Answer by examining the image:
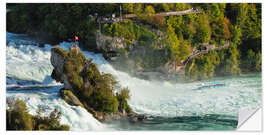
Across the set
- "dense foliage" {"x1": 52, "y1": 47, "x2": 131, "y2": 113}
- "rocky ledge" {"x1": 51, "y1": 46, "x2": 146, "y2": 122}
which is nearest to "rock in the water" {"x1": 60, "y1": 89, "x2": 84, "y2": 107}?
"rocky ledge" {"x1": 51, "y1": 46, "x2": 146, "y2": 122}

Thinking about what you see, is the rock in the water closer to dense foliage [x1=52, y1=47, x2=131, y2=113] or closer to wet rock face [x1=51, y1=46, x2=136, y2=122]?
wet rock face [x1=51, y1=46, x2=136, y2=122]

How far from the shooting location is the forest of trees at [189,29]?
7879 mm

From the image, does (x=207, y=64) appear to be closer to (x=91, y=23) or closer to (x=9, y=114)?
(x=91, y=23)

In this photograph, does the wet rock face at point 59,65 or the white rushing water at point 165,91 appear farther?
the white rushing water at point 165,91

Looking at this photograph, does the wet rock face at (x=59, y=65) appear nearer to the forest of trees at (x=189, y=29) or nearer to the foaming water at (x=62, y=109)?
the foaming water at (x=62, y=109)

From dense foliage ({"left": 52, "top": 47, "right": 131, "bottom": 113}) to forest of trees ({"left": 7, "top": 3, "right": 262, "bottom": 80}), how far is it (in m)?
1.00

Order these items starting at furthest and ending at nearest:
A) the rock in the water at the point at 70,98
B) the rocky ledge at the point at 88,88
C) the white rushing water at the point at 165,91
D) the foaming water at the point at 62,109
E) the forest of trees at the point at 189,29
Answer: the forest of trees at the point at 189,29 < the white rushing water at the point at 165,91 < the rocky ledge at the point at 88,88 < the rock in the water at the point at 70,98 < the foaming water at the point at 62,109

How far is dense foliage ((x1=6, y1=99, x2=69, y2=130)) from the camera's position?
6.15m

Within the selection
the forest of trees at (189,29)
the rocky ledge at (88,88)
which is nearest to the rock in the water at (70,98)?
the rocky ledge at (88,88)

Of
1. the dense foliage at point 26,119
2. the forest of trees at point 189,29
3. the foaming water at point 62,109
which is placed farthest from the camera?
the forest of trees at point 189,29

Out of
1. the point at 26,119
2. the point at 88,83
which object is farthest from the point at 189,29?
the point at 26,119

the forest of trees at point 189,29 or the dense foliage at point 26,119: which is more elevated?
the forest of trees at point 189,29

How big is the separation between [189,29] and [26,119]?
4275 mm

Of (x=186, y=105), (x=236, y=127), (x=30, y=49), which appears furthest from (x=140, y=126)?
(x=30, y=49)
